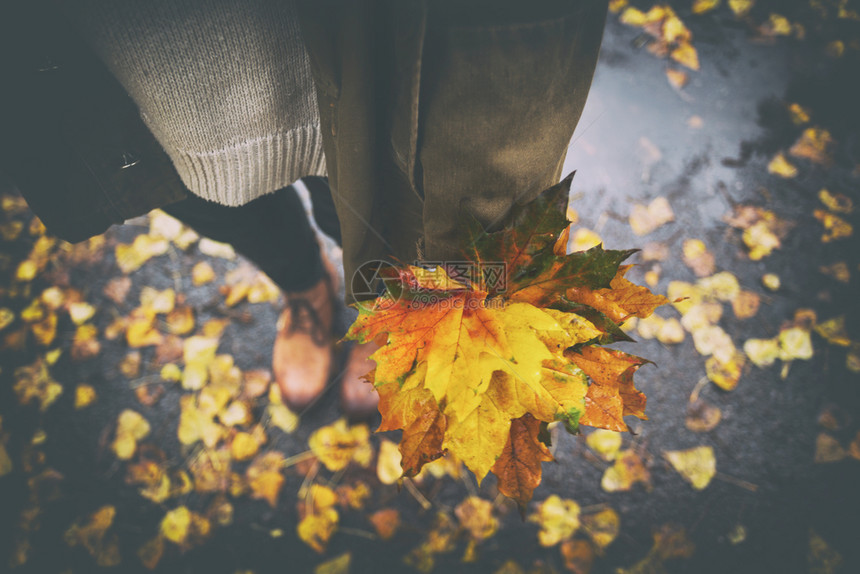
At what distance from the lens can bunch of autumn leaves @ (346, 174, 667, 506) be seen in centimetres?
48

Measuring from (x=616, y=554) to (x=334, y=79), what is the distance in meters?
1.38

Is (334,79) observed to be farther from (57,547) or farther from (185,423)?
(57,547)

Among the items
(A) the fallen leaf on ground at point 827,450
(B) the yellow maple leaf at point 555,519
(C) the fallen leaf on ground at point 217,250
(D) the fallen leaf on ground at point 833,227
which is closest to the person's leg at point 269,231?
(C) the fallen leaf on ground at point 217,250

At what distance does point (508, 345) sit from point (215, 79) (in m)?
0.55

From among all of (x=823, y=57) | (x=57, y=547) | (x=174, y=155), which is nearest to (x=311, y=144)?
A: (x=174, y=155)

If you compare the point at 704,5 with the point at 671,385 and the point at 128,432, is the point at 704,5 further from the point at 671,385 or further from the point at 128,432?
the point at 128,432

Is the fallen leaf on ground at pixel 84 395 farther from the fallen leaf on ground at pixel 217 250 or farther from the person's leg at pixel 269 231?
the person's leg at pixel 269 231

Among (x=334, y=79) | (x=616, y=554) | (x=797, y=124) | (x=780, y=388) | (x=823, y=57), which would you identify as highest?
(x=334, y=79)

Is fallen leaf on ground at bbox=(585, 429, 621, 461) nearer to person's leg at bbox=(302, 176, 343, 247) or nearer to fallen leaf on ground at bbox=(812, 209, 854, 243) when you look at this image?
person's leg at bbox=(302, 176, 343, 247)

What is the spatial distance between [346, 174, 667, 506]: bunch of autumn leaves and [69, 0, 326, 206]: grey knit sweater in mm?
361

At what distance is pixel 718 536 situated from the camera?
1.17m

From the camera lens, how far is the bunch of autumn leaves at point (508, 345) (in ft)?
1.58

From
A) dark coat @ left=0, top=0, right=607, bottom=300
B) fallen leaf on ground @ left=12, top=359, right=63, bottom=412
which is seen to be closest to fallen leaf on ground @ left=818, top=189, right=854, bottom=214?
dark coat @ left=0, top=0, right=607, bottom=300

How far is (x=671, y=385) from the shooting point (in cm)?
132
